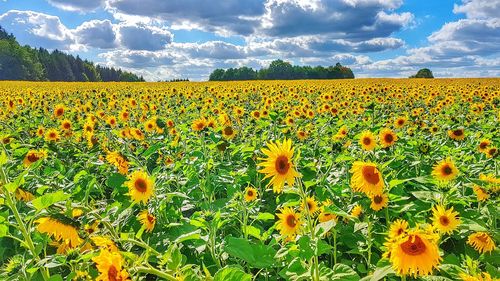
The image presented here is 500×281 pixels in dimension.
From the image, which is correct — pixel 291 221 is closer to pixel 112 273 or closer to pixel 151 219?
pixel 151 219

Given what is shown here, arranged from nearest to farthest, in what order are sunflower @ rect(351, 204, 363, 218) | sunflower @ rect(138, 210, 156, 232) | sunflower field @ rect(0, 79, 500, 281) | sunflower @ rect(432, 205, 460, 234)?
sunflower field @ rect(0, 79, 500, 281) → sunflower @ rect(432, 205, 460, 234) → sunflower @ rect(138, 210, 156, 232) → sunflower @ rect(351, 204, 363, 218)

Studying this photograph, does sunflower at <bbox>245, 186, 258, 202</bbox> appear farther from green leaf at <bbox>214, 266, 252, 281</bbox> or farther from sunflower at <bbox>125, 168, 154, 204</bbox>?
green leaf at <bbox>214, 266, 252, 281</bbox>

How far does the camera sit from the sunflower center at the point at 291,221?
9.45ft

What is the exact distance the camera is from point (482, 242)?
8.96 feet

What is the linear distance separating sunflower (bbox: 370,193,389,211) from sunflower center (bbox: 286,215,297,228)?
20.6 inches

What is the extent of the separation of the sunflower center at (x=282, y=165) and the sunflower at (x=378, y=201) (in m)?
0.97

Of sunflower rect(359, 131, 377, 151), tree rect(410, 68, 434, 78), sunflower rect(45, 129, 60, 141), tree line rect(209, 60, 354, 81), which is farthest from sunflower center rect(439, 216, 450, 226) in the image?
tree rect(410, 68, 434, 78)

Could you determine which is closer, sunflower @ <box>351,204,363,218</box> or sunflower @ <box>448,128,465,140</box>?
sunflower @ <box>351,204,363,218</box>

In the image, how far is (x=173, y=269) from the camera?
156 centimetres

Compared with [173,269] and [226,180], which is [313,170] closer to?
[226,180]

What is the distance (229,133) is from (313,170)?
6.11ft

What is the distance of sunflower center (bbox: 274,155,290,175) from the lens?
2230 mm

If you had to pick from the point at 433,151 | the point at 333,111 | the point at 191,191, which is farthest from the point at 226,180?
the point at 333,111

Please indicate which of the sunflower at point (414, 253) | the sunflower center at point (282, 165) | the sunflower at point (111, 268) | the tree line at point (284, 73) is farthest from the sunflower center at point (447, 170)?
the tree line at point (284, 73)
